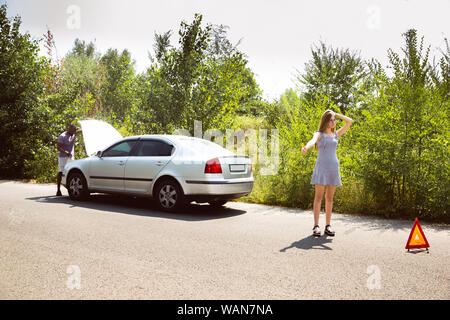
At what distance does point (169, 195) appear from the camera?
28.2 ft

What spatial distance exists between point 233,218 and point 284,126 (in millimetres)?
3733

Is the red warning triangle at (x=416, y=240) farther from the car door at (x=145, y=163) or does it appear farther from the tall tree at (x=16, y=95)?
the tall tree at (x=16, y=95)

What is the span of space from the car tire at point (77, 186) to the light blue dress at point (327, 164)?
20.3 ft

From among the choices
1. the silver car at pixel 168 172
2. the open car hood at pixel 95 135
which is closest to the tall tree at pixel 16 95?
the open car hood at pixel 95 135

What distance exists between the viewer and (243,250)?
5477mm

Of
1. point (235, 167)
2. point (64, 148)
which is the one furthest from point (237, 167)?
point (64, 148)

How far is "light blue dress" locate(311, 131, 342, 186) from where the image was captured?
21.0 ft

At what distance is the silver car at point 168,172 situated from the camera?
823 cm

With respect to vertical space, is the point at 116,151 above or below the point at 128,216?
above

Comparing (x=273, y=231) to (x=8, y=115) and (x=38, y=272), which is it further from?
(x=8, y=115)

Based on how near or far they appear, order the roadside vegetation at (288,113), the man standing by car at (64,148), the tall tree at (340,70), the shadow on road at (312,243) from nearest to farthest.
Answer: the shadow on road at (312,243) → the roadside vegetation at (288,113) → the man standing by car at (64,148) → the tall tree at (340,70)

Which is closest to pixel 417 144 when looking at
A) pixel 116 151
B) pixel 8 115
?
pixel 116 151

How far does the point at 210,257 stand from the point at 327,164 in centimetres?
260

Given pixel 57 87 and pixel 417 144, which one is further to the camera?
pixel 57 87
